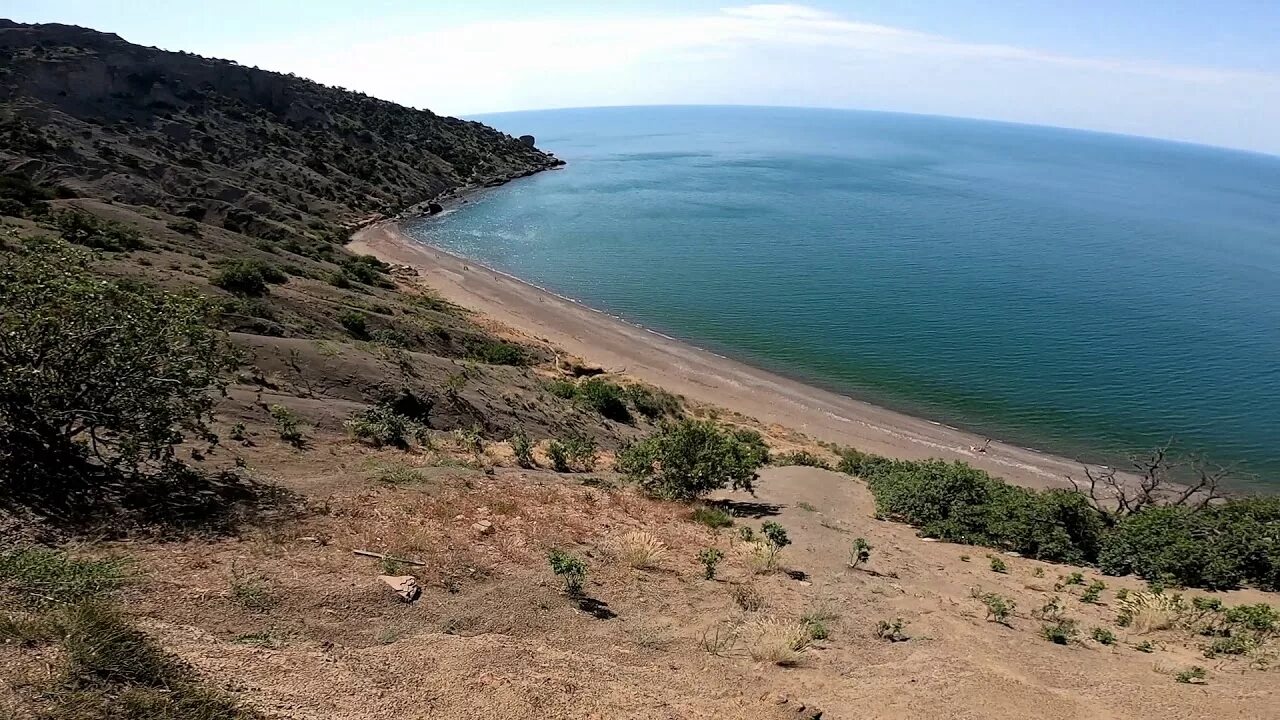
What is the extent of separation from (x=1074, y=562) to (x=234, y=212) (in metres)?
66.0

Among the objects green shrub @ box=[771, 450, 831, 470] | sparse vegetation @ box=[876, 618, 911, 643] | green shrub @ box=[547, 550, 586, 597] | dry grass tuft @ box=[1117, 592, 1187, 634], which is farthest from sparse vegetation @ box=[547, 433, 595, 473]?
dry grass tuft @ box=[1117, 592, 1187, 634]

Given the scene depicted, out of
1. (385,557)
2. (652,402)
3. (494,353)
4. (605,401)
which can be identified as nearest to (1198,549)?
(385,557)

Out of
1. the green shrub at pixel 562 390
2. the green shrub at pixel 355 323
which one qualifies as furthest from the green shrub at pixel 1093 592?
the green shrub at pixel 355 323

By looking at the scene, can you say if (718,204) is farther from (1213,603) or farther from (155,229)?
(1213,603)

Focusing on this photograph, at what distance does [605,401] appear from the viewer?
32219mm

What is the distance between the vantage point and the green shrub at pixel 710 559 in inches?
493

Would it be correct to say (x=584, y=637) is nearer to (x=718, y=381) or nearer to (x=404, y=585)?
(x=404, y=585)

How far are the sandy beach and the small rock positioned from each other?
101 ft

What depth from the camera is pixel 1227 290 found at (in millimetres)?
69750

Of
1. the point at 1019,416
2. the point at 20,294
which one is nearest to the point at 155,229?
the point at 20,294

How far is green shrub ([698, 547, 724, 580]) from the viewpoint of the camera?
41.1 ft

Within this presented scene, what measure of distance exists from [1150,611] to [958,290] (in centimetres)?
5782

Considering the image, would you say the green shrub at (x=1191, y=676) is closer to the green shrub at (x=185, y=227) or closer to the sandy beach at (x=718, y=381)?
the sandy beach at (x=718, y=381)

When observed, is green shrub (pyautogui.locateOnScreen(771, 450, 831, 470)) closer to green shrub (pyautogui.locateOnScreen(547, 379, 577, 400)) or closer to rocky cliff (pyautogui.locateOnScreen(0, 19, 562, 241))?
green shrub (pyautogui.locateOnScreen(547, 379, 577, 400))
